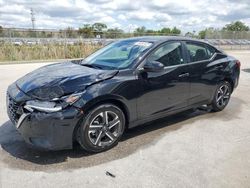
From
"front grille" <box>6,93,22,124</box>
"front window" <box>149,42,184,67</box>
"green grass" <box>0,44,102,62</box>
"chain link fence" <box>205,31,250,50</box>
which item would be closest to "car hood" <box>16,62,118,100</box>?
"front grille" <box>6,93,22,124</box>

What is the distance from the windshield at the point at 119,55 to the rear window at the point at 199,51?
94 cm

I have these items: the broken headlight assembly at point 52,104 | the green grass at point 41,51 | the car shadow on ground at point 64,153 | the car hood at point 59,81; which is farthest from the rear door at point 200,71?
the green grass at point 41,51

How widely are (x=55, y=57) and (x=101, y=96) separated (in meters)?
13.6

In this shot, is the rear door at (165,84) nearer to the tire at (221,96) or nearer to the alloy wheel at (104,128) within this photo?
Answer: the alloy wheel at (104,128)

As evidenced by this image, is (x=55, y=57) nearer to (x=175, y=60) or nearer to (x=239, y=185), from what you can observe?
(x=175, y=60)

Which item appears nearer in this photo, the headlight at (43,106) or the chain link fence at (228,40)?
the headlight at (43,106)

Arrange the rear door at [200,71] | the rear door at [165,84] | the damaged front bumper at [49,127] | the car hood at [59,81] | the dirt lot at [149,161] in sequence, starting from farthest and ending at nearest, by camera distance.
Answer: the rear door at [200,71] → the rear door at [165,84] → the car hood at [59,81] → the damaged front bumper at [49,127] → the dirt lot at [149,161]

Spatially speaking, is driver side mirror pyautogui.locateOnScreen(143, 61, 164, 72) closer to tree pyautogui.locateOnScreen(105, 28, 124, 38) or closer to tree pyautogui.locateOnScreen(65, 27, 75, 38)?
tree pyautogui.locateOnScreen(65, 27, 75, 38)

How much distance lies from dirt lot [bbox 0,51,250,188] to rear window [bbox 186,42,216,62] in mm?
1277

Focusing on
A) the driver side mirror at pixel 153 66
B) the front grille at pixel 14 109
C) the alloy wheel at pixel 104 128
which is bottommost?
the alloy wheel at pixel 104 128

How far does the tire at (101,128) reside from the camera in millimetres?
3549

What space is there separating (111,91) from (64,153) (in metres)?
1.10

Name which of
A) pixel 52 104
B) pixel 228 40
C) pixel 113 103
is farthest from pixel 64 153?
pixel 228 40

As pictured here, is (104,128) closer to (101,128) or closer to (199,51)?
(101,128)
